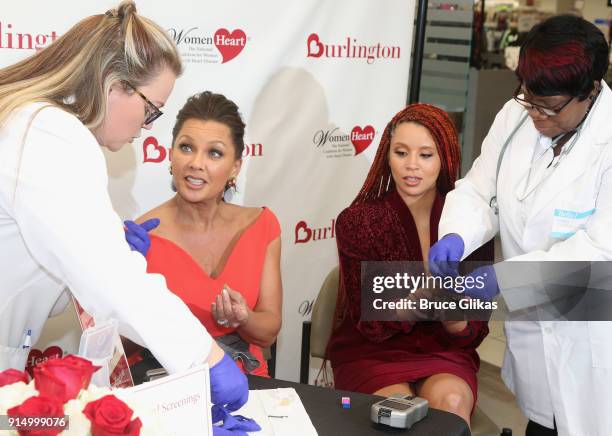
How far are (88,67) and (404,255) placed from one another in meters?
1.36

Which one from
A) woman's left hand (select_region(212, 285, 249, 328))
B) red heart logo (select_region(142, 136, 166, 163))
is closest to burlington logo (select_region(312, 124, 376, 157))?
red heart logo (select_region(142, 136, 166, 163))

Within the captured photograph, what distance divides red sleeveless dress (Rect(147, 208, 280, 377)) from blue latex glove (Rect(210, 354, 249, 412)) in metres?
0.97

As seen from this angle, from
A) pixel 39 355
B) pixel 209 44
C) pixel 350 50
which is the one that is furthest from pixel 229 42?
pixel 39 355

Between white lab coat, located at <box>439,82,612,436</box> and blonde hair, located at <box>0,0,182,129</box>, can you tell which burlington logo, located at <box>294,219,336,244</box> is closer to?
white lab coat, located at <box>439,82,612,436</box>

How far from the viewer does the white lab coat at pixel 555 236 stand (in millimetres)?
2115

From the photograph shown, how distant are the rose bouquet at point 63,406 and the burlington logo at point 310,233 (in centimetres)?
221

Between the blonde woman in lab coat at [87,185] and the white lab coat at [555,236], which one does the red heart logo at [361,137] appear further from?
the blonde woman in lab coat at [87,185]

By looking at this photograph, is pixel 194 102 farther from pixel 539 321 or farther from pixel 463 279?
pixel 539 321

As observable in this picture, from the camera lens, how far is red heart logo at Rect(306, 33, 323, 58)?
118 inches

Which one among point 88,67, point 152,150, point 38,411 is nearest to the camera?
point 38,411

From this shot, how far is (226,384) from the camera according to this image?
1333mm

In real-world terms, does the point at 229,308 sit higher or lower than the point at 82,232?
Answer: lower

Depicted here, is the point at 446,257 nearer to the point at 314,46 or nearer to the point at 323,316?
the point at 323,316

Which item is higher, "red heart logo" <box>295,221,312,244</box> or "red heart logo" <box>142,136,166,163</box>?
"red heart logo" <box>142,136,166,163</box>
